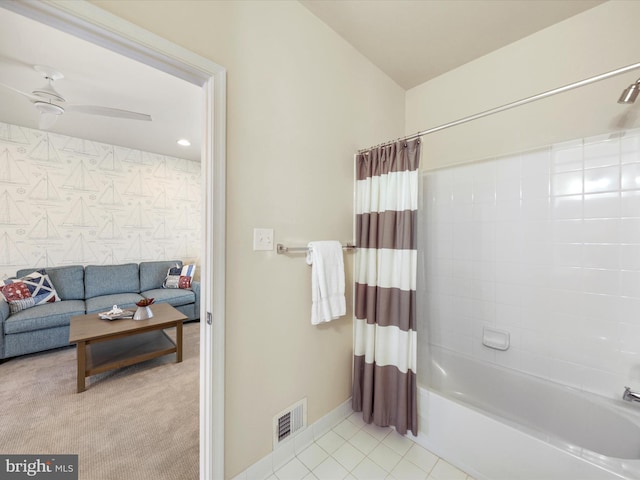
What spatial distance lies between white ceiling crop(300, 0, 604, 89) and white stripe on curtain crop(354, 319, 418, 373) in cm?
192

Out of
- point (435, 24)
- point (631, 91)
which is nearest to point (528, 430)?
point (631, 91)

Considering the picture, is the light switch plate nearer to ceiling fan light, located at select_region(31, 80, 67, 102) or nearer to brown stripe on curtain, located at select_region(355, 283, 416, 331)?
brown stripe on curtain, located at select_region(355, 283, 416, 331)

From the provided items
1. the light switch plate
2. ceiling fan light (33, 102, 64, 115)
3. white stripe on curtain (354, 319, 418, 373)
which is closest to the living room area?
ceiling fan light (33, 102, 64, 115)

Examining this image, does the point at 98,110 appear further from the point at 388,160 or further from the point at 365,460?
the point at 365,460

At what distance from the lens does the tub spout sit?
129cm

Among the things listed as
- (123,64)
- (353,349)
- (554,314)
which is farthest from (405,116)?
(123,64)

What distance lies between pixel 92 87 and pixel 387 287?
2941 mm

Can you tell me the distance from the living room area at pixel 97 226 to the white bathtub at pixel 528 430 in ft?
4.73

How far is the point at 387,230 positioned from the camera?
1.59 m

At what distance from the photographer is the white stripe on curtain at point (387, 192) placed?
1496 mm

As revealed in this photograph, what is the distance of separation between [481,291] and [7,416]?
3471mm

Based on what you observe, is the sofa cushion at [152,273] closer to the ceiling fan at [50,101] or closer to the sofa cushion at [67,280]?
the sofa cushion at [67,280]

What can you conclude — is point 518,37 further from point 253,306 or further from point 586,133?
point 253,306

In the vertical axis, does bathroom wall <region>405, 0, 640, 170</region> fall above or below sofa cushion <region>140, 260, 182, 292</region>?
above
